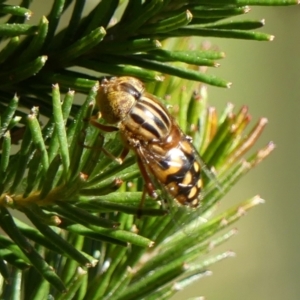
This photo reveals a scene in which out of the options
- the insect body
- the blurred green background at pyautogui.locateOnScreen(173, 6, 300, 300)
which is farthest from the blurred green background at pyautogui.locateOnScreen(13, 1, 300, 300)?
the insect body

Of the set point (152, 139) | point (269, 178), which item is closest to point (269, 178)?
point (269, 178)

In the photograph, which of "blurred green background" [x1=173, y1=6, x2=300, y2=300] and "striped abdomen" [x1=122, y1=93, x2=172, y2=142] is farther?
"blurred green background" [x1=173, y1=6, x2=300, y2=300]

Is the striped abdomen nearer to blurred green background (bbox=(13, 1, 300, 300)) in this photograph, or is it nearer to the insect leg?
the insect leg

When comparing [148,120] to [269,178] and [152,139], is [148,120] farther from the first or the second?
[269,178]

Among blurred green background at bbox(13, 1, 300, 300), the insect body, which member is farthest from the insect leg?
blurred green background at bbox(13, 1, 300, 300)

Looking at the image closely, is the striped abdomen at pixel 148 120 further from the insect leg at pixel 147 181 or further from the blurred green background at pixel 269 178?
the blurred green background at pixel 269 178

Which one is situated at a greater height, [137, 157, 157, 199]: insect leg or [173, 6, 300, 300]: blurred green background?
[173, 6, 300, 300]: blurred green background

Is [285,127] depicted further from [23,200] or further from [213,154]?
[23,200]

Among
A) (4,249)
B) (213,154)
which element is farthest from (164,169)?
(4,249)
